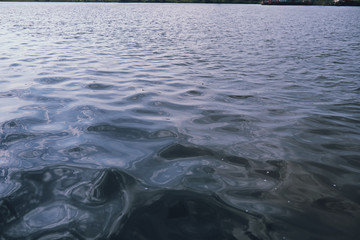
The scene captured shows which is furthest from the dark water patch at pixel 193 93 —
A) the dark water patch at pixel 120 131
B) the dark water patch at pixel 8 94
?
the dark water patch at pixel 8 94

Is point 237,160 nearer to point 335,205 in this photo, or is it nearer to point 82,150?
point 335,205

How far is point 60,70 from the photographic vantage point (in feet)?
36.7

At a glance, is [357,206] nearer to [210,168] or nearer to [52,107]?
[210,168]

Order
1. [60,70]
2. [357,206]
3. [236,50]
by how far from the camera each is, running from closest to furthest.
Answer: [357,206] < [60,70] < [236,50]

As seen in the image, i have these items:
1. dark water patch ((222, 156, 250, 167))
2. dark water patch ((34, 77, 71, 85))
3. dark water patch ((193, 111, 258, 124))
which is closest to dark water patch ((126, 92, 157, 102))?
dark water patch ((193, 111, 258, 124))

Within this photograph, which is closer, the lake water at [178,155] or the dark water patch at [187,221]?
the dark water patch at [187,221]

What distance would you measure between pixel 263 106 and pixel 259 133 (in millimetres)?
1846

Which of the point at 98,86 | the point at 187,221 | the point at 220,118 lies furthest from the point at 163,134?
the point at 98,86

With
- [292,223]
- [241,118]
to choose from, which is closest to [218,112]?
[241,118]

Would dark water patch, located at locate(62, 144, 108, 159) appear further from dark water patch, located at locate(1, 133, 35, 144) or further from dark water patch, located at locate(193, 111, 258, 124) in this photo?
dark water patch, located at locate(193, 111, 258, 124)

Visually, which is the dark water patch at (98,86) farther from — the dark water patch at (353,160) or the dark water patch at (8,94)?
the dark water patch at (353,160)

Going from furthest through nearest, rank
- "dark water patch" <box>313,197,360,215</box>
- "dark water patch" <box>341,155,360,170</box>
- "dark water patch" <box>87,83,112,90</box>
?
1. "dark water patch" <box>87,83,112,90</box>
2. "dark water patch" <box>341,155,360,170</box>
3. "dark water patch" <box>313,197,360,215</box>

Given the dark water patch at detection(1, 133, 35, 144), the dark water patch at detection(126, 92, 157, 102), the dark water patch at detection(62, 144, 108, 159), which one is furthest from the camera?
the dark water patch at detection(126, 92, 157, 102)

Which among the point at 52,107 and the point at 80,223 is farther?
the point at 52,107
